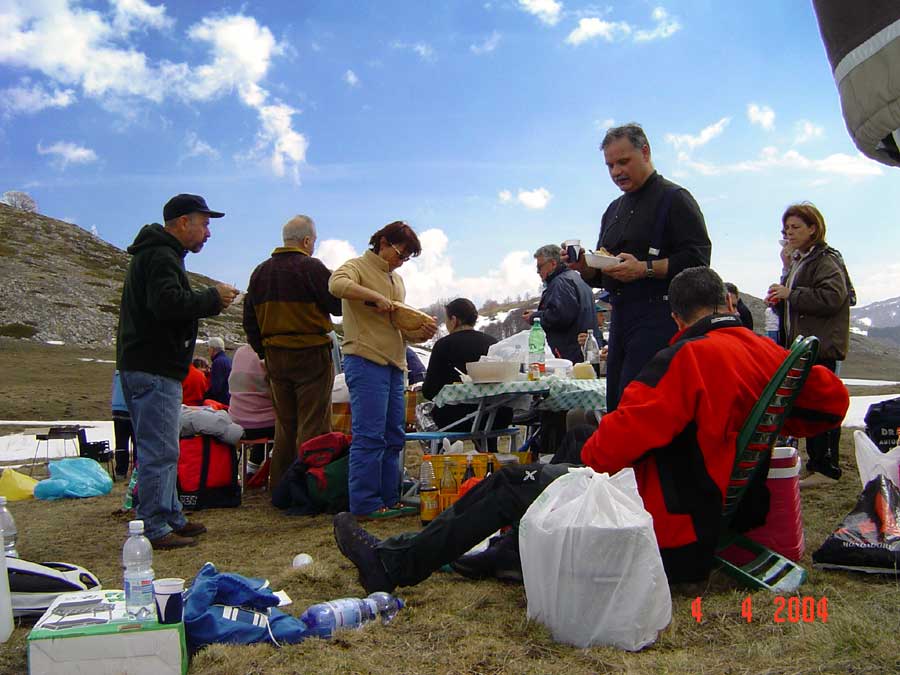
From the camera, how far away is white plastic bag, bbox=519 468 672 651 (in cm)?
238

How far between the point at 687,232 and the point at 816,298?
1.69 meters

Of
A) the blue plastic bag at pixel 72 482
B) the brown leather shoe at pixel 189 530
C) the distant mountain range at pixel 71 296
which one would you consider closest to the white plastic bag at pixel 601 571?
the brown leather shoe at pixel 189 530

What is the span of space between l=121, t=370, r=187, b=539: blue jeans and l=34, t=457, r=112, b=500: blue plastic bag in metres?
3.16

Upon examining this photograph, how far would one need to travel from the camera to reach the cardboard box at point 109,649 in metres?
2.20

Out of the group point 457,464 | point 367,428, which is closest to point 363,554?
point 457,464

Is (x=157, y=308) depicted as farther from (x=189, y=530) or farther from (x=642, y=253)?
(x=642, y=253)

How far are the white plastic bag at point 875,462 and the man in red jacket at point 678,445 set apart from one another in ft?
2.03

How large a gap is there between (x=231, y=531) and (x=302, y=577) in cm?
165

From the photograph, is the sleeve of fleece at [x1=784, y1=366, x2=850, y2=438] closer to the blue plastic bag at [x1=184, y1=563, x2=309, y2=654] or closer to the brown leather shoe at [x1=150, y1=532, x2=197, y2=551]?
the blue plastic bag at [x1=184, y1=563, x2=309, y2=654]

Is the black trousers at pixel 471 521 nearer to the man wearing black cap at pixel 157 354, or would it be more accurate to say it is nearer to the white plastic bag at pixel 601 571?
the white plastic bag at pixel 601 571

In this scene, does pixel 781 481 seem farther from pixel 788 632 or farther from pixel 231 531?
pixel 231 531

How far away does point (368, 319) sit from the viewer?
5.05 metres

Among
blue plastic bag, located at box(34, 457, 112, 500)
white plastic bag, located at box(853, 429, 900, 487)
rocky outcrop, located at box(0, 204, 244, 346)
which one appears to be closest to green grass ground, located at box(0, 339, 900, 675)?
Answer: white plastic bag, located at box(853, 429, 900, 487)

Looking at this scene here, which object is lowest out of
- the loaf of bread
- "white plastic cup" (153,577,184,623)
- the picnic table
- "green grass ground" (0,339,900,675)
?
"green grass ground" (0,339,900,675)
